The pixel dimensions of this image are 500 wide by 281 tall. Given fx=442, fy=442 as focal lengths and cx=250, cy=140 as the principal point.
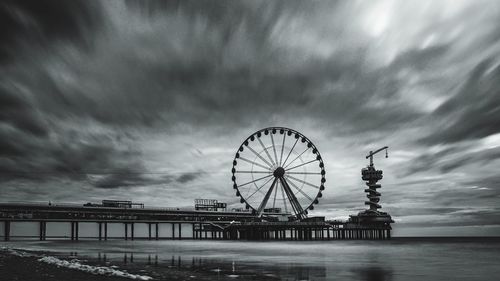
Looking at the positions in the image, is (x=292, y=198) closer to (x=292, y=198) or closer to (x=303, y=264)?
(x=292, y=198)

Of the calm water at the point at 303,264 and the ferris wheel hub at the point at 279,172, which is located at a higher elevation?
the ferris wheel hub at the point at 279,172

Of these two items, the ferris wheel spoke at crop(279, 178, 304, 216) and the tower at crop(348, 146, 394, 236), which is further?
the tower at crop(348, 146, 394, 236)

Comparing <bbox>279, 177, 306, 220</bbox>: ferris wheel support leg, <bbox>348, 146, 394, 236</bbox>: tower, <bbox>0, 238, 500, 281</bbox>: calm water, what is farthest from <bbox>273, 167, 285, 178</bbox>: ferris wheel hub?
<bbox>348, 146, 394, 236</bbox>: tower

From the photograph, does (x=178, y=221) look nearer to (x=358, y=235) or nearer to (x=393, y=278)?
(x=358, y=235)

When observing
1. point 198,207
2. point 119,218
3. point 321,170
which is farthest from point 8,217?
point 321,170

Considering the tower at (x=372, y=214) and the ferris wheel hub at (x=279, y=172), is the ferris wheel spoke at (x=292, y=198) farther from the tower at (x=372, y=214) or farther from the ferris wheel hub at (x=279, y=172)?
the tower at (x=372, y=214)

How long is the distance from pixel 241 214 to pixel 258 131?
59.7 meters

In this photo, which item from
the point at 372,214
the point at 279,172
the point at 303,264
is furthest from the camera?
the point at 372,214

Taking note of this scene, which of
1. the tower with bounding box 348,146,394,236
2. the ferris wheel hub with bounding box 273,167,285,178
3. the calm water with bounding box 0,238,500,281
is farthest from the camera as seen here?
the tower with bounding box 348,146,394,236

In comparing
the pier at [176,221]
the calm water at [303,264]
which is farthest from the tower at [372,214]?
the calm water at [303,264]

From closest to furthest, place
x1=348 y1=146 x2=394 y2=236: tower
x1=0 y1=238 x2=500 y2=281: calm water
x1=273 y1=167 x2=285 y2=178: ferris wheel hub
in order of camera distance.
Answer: x1=0 y1=238 x2=500 y2=281: calm water < x1=273 y1=167 x2=285 y2=178: ferris wheel hub < x1=348 y1=146 x2=394 y2=236: tower

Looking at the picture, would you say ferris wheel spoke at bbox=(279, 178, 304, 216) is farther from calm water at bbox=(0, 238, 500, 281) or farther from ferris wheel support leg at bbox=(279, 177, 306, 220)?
calm water at bbox=(0, 238, 500, 281)

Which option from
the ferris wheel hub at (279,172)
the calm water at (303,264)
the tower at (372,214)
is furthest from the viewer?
the tower at (372,214)

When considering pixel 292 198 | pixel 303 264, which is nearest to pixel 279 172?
pixel 292 198
